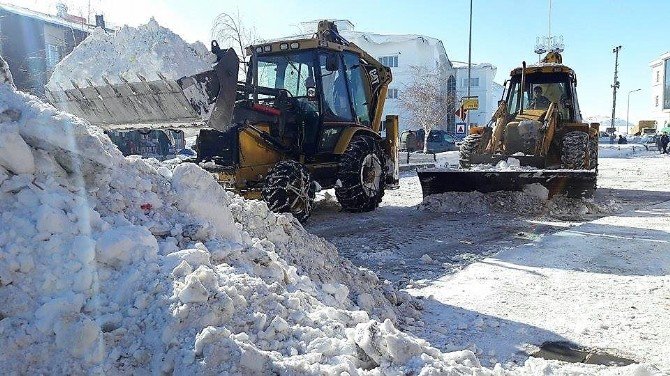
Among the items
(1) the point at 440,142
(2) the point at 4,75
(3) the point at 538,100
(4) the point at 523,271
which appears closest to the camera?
(2) the point at 4,75

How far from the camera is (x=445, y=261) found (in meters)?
5.59

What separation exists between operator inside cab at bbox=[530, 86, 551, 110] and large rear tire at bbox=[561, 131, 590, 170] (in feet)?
4.89

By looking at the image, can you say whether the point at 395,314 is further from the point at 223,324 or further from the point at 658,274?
the point at 658,274

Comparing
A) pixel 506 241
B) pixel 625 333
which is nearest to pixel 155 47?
pixel 506 241

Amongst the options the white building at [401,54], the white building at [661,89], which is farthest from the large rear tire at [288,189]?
the white building at [661,89]

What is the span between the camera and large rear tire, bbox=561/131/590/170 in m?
9.58

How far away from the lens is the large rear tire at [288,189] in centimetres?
662

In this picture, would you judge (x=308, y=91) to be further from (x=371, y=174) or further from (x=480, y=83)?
(x=480, y=83)

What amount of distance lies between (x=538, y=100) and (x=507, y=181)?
3393 mm

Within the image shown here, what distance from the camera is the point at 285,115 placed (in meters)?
7.73

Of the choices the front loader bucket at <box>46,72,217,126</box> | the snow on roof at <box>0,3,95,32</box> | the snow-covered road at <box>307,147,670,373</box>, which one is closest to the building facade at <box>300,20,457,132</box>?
the snow on roof at <box>0,3,95,32</box>

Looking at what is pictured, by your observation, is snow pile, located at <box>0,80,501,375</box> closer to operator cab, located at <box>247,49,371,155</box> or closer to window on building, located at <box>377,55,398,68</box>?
operator cab, located at <box>247,49,371,155</box>

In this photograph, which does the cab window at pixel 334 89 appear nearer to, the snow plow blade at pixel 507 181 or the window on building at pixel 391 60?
the snow plow blade at pixel 507 181

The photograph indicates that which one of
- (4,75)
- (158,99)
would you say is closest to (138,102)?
(158,99)
